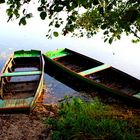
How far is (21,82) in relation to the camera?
11.7 meters

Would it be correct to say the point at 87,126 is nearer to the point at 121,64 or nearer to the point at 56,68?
the point at 56,68

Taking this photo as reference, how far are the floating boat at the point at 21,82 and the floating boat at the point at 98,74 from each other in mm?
911

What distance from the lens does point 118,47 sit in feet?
64.7

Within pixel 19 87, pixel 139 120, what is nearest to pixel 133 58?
pixel 19 87

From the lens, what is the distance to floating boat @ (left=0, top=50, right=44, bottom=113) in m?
8.56

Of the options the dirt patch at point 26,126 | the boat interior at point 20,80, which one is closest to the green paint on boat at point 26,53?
the boat interior at point 20,80

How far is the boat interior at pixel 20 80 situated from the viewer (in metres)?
10.4

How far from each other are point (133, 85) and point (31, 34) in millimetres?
12972

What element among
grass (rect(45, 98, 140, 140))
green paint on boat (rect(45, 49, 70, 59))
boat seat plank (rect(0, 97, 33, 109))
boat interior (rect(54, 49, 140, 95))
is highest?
grass (rect(45, 98, 140, 140))

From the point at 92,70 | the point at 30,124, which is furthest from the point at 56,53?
the point at 30,124

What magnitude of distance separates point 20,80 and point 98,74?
3337 mm

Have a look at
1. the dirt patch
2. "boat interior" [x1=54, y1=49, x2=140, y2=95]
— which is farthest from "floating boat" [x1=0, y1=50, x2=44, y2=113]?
"boat interior" [x1=54, y1=49, x2=140, y2=95]

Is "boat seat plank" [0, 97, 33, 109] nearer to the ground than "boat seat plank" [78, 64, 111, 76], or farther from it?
farther from it

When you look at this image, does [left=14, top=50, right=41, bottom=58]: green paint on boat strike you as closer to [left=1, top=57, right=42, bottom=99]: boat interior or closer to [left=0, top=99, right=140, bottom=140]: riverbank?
[left=1, top=57, right=42, bottom=99]: boat interior
